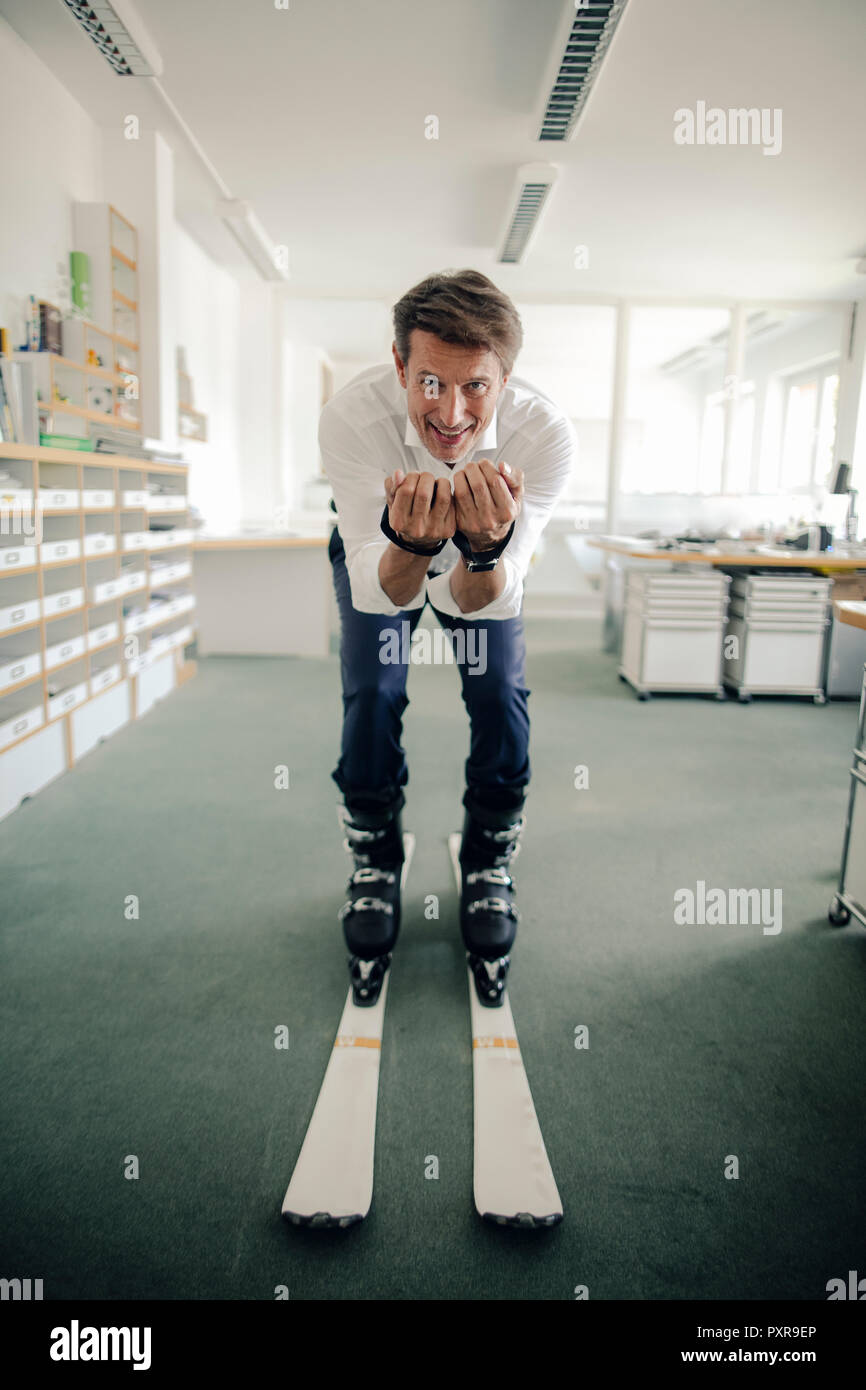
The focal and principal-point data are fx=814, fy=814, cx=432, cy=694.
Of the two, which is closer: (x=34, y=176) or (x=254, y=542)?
(x=34, y=176)

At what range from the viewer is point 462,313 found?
3.65 ft

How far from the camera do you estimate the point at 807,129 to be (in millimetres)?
3875

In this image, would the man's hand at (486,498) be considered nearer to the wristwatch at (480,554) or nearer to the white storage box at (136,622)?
the wristwatch at (480,554)

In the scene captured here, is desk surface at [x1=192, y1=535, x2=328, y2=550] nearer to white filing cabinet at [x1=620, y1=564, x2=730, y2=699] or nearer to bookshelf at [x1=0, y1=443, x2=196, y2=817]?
bookshelf at [x1=0, y1=443, x2=196, y2=817]

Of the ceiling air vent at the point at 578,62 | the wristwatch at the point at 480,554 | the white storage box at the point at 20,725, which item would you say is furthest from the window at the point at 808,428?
the wristwatch at the point at 480,554

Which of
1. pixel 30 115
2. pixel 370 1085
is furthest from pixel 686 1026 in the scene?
pixel 30 115

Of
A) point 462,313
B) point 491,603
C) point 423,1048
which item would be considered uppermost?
point 462,313

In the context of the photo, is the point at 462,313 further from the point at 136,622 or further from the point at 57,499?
the point at 136,622

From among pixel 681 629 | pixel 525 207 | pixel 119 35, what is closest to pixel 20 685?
pixel 119 35

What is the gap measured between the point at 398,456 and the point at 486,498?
0.43 m

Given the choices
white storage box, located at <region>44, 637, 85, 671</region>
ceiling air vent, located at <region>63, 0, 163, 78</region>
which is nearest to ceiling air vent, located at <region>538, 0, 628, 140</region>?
ceiling air vent, located at <region>63, 0, 163, 78</region>

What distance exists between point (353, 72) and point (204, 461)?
300 centimetres

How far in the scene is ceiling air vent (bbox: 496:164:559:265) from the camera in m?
4.28

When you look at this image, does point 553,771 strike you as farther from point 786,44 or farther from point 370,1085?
point 786,44
